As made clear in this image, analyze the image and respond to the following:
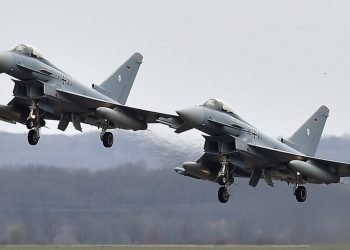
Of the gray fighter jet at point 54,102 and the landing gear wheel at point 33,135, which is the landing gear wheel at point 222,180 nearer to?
the gray fighter jet at point 54,102

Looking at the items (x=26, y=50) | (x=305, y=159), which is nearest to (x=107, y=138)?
(x=26, y=50)

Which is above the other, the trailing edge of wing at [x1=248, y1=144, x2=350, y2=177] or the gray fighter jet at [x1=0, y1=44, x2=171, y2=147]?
the gray fighter jet at [x1=0, y1=44, x2=171, y2=147]

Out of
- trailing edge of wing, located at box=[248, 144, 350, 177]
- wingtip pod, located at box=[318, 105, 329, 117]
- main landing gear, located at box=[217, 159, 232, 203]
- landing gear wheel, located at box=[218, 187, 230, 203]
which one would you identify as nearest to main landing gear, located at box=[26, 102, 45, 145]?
main landing gear, located at box=[217, 159, 232, 203]

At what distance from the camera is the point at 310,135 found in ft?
163

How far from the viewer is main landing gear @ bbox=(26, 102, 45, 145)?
45.9 metres

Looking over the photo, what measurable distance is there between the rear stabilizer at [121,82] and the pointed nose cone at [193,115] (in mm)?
4955

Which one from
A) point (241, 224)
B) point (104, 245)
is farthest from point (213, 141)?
point (104, 245)

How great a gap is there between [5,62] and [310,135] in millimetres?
11440

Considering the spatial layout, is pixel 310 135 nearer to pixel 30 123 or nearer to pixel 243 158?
pixel 243 158

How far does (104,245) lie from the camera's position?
179ft

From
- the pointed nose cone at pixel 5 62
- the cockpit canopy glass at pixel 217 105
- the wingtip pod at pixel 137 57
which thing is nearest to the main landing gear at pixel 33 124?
the pointed nose cone at pixel 5 62

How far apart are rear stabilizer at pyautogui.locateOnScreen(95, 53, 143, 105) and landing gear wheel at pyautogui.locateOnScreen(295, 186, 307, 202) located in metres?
6.82

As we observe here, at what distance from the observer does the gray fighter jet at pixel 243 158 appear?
46.0 m

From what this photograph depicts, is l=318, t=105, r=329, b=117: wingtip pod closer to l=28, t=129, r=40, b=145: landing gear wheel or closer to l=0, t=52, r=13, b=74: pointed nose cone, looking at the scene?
l=28, t=129, r=40, b=145: landing gear wheel
